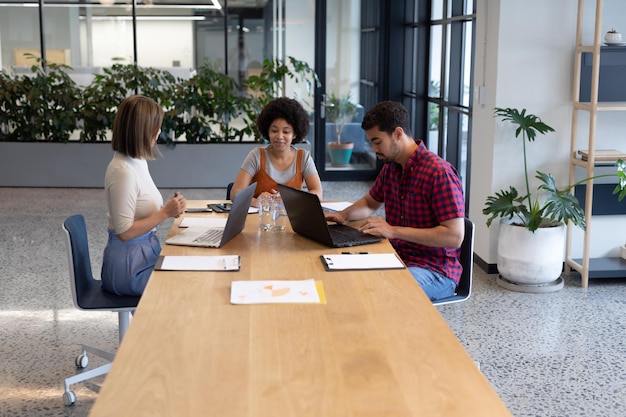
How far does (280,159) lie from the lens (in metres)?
Result: 4.84

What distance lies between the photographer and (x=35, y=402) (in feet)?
12.5

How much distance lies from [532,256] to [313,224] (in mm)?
2377

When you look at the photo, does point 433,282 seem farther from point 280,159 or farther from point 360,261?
point 280,159

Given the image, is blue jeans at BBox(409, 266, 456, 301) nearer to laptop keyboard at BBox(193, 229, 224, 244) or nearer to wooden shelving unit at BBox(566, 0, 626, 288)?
laptop keyboard at BBox(193, 229, 224, 244)

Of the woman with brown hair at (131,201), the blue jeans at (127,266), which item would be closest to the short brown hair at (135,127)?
the woman with brown hair at (131,201)

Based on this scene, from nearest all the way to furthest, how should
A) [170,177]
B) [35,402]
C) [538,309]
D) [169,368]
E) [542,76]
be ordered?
[169,368] → [35,402] → [538,309] → [542,76] → [170,177]

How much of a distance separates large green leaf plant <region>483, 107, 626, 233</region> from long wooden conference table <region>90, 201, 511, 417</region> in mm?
2556

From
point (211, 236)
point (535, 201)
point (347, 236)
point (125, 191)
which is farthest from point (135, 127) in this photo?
point (535, 201)

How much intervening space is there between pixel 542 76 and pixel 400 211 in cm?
238

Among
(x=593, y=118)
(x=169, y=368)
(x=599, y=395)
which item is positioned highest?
(x=593, y=118)

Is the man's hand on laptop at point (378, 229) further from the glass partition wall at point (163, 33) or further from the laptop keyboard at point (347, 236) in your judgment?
the glass partition wall at point (163, 33)

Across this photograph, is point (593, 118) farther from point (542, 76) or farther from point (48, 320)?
point (48, 320)

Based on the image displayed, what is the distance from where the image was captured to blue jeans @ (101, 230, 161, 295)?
3.66 m

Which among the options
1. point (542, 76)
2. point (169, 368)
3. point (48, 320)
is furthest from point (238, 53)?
point (169, 368)
